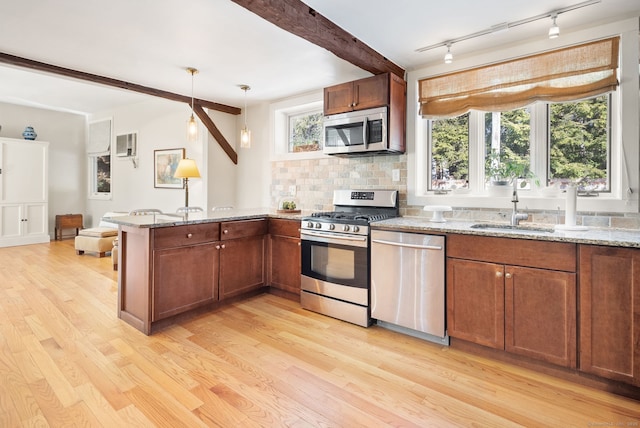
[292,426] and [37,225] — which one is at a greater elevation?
[37,225]

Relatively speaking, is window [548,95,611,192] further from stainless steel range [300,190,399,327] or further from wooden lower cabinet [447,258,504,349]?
stainless steel range [300,190,399,327]

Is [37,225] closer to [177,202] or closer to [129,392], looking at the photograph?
[177,202]

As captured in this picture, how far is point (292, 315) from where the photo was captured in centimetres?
308

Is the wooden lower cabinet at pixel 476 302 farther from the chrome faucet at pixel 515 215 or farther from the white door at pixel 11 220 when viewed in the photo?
the white door at pixel 11 220

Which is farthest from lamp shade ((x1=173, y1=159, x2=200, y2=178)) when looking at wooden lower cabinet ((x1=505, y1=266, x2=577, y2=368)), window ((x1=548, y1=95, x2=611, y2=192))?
window ((x1=548, y1=95, x2=611, y2=192))

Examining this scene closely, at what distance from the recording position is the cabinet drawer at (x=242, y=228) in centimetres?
318

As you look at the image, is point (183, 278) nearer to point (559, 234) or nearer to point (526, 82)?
point (559, 234)

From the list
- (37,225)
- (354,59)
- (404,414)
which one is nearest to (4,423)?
(404,414)

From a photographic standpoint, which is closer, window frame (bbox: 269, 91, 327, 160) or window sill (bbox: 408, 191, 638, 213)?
window sill (bbox: 408, 191, 638, 213)

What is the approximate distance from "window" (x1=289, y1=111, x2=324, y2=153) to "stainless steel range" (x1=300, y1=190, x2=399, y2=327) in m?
1.31

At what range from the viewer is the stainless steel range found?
282cm

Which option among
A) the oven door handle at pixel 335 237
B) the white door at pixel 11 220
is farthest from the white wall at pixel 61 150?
the oven door handle at pixel 335 237

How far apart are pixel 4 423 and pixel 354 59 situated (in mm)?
3091

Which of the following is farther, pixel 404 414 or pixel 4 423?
pixel 404 414
